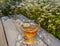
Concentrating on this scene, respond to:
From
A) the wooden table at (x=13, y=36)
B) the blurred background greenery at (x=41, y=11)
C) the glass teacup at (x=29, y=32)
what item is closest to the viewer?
the glass teacup at (x=29, y=32)

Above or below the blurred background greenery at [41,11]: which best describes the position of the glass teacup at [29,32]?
above

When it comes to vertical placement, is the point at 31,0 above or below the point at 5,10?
above

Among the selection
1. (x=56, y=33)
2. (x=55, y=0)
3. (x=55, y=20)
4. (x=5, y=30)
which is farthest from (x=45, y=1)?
(x=5, y=30)

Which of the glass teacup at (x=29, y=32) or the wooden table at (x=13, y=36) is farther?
the wooden table at (x=13, y=36)

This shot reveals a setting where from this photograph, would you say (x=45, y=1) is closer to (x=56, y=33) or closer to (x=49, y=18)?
(x=49, y=18)

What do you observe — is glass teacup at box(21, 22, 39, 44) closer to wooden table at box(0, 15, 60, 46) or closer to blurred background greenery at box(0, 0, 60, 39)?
wooden table at box(0, 15, 60, 46)

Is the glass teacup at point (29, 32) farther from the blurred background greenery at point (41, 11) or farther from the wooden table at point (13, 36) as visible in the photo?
the blurred background greenery at point (41, 11)

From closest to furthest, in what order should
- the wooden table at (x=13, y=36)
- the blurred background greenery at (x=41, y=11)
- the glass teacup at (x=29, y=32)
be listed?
the glass teacup at (x=29, y=32)
the wooden table at (x=13, y=36)
the blurred background greenery at (x=41, y=11)

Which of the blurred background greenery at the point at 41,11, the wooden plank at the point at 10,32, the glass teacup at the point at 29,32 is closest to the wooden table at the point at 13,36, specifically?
the wooden plank at the point at 10,32
